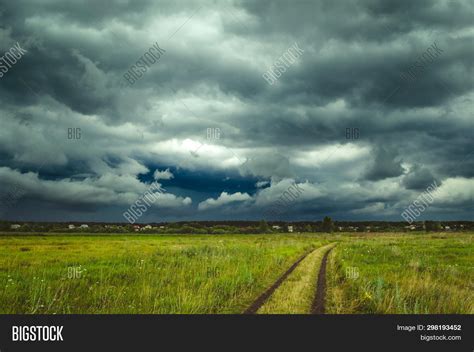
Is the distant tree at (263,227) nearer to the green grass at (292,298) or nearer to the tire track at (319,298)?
the tire track at (319,298)

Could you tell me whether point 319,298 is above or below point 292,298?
below

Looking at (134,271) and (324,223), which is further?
(324,223)

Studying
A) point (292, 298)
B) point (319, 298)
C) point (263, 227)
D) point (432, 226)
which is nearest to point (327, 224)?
point (263, 227)

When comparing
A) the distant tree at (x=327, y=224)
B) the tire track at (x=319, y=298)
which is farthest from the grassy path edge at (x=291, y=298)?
the distant tree at (x=327, y=224)

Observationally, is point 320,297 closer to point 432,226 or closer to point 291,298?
point 291,298

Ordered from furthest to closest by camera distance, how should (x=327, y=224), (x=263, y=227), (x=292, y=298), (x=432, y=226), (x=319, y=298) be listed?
(x=327, y=224)
(x=263, y=227)
(x=432, y=226)
(x=319, y=298)
(x=292, y=298)

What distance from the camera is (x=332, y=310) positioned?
33.5ft

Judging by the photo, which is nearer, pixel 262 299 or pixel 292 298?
pixel 292 298
